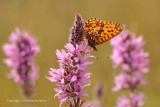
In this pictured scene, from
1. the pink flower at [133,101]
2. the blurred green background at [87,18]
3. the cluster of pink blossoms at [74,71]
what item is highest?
the blurred green background at [87,18]

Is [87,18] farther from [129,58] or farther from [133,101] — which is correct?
[133,101]

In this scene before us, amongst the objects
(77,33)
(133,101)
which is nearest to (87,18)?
(133,101)

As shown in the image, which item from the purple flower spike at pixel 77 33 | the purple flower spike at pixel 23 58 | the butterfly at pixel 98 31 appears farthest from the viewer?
the purple flower spike at pixel 23 58

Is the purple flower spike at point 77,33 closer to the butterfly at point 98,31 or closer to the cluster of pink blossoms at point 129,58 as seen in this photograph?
the butterfly at point 98,31

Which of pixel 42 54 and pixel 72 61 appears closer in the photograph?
pixel 72 61

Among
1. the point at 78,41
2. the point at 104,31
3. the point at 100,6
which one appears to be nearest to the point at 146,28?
the point at 100,6

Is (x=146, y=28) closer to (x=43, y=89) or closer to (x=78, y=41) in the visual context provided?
(x=43, y=89)

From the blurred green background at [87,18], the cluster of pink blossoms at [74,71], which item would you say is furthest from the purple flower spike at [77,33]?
the blurred green background at [87,18]

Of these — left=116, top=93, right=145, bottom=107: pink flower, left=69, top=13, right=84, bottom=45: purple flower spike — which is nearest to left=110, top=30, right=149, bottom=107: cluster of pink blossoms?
Answer: left=116, top=93, right=145, bottom=107: pink flower
